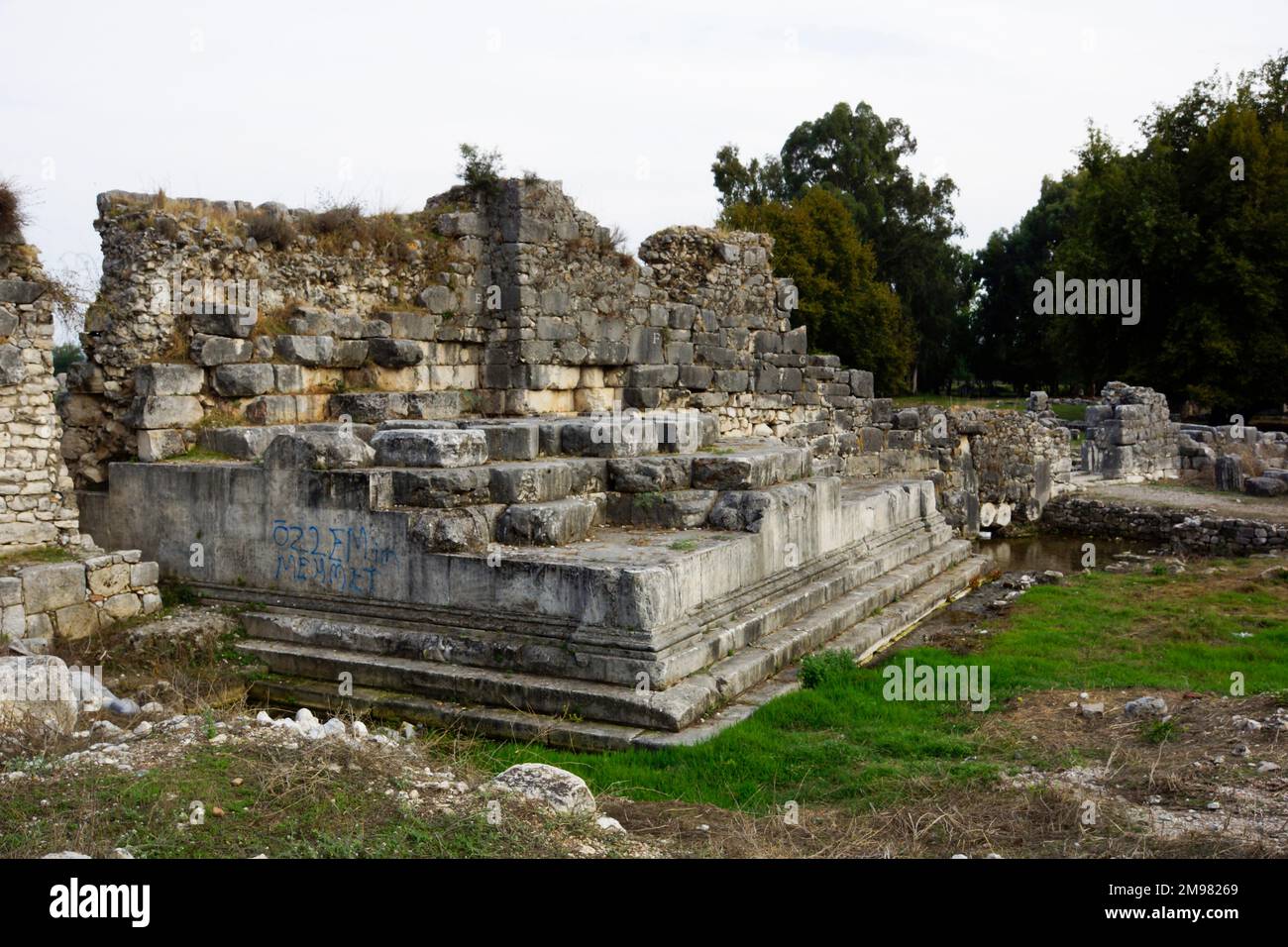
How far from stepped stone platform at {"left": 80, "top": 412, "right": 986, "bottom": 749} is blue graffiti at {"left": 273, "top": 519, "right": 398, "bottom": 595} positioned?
2cm

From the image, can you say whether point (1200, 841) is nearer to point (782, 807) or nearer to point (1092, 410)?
point (782, 807)

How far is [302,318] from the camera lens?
994 centimetres

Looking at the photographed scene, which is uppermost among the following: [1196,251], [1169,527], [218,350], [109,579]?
[1196,251]

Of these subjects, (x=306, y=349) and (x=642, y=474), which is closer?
(x=642, y=474)

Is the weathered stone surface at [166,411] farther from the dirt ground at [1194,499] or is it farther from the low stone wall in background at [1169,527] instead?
the dirt ground at [1194,499]

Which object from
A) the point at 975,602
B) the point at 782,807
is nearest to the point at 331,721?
the point at 782,807

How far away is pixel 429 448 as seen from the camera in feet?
25.9

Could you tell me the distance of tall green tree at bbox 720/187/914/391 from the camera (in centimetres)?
3547

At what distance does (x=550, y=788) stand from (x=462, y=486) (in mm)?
3308

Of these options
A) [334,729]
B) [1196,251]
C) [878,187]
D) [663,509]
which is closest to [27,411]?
[334,729]

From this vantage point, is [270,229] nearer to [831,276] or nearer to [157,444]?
[157,444]

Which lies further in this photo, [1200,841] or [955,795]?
[955,795]

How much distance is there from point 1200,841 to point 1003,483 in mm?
14693

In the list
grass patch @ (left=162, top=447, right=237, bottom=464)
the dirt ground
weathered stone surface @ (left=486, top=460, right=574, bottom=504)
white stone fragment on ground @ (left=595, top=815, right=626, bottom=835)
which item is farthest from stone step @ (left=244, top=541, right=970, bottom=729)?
the dirt ground
